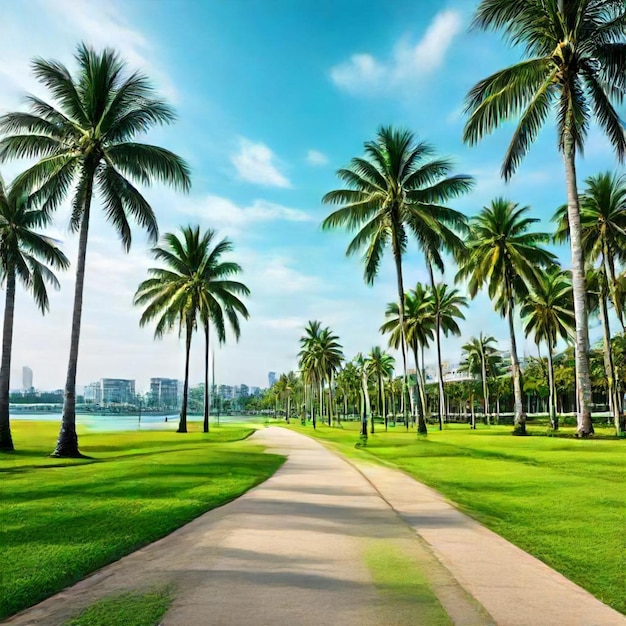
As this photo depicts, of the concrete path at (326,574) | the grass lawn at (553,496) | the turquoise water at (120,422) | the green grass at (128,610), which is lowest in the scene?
the turquoise water at (120,422)

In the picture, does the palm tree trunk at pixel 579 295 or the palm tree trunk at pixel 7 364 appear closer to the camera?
the palm tree trunk at pixel 579 295

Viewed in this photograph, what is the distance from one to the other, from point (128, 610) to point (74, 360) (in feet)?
56.5

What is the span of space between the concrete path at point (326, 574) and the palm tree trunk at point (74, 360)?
41.1ft

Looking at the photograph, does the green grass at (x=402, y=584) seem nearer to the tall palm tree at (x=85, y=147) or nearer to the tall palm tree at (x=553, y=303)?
the tall palm tree at (x=85, y=147)

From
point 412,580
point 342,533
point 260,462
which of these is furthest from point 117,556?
point 260,462

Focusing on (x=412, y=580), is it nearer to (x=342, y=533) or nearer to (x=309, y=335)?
(x=342, y=533)

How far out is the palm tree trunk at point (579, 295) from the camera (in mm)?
20062

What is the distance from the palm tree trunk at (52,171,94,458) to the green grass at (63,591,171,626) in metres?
16.2

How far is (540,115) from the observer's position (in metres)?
21.1

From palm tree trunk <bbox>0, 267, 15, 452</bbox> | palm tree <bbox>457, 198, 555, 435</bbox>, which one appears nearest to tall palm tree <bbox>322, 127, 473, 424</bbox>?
palm tree <bbox>457, 198, 555, 435</bbox>

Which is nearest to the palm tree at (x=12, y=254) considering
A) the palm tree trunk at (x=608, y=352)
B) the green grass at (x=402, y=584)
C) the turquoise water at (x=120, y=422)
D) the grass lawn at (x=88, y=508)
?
the grass lawn at (x=88, y=508)

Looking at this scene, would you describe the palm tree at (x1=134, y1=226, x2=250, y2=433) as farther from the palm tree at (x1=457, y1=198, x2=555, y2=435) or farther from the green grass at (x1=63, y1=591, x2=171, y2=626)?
the green grass at (x1=63, y1=591, x2=171, y2=626)

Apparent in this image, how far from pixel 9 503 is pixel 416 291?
44.0 metres

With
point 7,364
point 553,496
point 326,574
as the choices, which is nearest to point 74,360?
point 7,364
